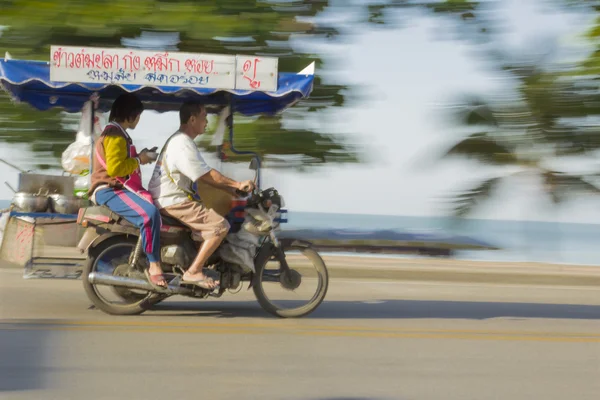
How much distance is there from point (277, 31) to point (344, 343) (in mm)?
6623

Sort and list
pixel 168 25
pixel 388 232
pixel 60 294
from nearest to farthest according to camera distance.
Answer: pixel 60 294, pixel 168 25, pixel 388 232

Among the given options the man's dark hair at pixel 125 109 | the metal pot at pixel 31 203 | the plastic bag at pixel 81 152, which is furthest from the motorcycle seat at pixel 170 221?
the metal pot at pixel 31 203

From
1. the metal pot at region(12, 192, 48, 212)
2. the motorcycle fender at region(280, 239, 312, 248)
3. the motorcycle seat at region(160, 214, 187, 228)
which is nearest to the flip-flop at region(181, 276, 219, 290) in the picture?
the motorcycle seat at region(160, 214, 187, 228)

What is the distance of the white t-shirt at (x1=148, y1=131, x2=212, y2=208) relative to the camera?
276 inches

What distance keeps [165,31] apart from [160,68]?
4824mm

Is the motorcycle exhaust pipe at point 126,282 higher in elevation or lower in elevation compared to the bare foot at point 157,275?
lower

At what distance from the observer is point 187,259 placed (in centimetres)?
720

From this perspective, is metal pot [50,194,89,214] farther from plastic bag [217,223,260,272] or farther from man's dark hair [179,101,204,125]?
plastic bag [217,223,260,272]

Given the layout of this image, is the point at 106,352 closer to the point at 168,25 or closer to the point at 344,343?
the point at 344,343

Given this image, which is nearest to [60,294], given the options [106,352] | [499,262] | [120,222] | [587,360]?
[120,222]

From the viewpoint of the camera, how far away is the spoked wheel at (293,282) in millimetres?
7402

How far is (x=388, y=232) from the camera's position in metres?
15.8

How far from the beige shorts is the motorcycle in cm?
10

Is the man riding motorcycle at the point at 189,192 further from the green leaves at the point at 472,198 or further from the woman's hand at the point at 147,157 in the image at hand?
the green leaves at the point at 472,198
